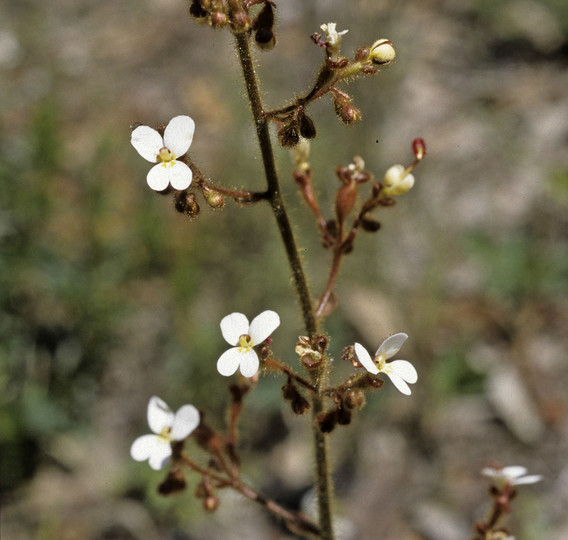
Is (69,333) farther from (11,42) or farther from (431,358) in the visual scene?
(11,42)

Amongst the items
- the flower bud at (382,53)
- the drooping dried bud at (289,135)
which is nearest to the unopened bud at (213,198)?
the drooping dried bud at (289,135)

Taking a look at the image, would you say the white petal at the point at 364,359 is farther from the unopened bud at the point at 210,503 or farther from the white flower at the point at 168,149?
the unopened bud at the point at 210,503

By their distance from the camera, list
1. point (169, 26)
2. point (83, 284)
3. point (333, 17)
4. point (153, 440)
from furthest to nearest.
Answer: point (169, 26) → point (333, 17) → point (83, 284) → point (153, 440)

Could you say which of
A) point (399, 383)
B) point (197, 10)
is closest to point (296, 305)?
point (399, 383)

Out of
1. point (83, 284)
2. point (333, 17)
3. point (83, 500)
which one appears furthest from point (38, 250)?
point (333, 17)

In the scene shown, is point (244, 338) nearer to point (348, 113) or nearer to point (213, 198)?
point (213, 198)
